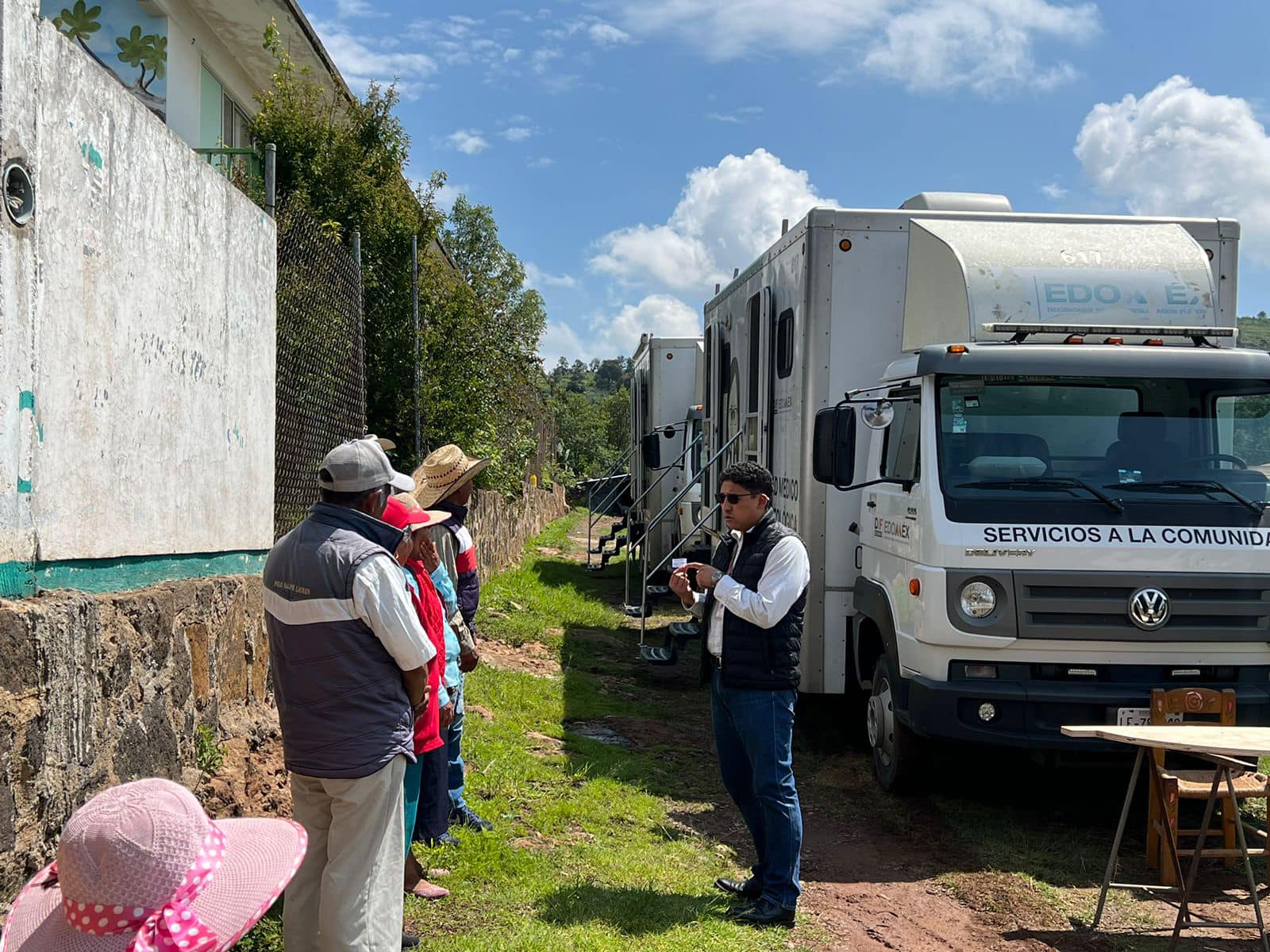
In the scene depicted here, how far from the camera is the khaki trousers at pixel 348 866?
3.66 m

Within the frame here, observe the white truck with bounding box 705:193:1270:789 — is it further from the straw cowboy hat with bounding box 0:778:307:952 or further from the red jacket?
the straw cowboy hat with bounding box 0:778:307:952

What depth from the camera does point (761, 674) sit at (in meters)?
4.84

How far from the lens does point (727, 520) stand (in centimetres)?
512

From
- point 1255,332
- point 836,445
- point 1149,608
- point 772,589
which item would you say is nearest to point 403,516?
point 772,589

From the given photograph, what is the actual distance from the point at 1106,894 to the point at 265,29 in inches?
458

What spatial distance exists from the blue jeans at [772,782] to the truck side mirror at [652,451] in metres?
10.6

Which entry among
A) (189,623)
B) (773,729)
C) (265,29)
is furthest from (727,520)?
(265,29)

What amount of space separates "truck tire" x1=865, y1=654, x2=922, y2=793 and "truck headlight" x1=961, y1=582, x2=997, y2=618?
729 millimetres

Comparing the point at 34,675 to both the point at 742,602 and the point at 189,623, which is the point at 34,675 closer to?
the point at 189,623

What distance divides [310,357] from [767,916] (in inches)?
173

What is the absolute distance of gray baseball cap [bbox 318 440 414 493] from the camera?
370 cm

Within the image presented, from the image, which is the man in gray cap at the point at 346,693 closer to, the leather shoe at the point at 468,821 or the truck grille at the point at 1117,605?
the leather shoe at the point at 468,821

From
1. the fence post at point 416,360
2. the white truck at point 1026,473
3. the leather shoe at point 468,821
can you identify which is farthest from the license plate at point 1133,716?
the fence post at point 416,360

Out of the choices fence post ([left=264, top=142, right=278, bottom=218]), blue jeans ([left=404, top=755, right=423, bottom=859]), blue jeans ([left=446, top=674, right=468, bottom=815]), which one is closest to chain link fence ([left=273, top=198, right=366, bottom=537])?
fence post ([left=264, top=142, right=278, bottom=218])
